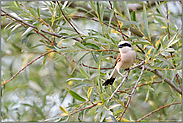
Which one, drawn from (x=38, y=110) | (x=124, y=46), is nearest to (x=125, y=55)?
(x=124, y=46)

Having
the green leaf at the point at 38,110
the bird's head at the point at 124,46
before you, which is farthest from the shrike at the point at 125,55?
the green leaf at the point at 38,110

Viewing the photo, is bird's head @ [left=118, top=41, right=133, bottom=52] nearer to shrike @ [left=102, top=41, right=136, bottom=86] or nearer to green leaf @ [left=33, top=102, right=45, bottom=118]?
shrike @ [left=102, top=41, right=136, bottom=86]

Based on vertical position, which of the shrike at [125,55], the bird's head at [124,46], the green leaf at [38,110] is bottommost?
the green leaf at [38,110]

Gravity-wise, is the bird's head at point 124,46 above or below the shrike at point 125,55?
above

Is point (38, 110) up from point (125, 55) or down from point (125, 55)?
down

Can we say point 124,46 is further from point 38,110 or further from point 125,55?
point 38,110

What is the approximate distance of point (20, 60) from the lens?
2150 millimetres

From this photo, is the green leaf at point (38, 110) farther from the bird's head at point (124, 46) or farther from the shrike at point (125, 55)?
the bird's head at point (124, 46)

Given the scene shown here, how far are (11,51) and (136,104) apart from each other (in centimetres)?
164

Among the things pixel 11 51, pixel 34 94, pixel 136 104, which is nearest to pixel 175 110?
pixel 136 104

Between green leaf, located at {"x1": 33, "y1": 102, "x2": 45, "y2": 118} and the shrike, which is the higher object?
the shrike

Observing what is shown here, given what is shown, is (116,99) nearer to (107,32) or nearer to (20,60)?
(107,32)

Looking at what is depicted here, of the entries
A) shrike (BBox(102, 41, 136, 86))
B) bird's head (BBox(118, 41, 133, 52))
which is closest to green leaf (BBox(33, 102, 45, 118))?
shrike (BBox(102, 41, 136, 86))

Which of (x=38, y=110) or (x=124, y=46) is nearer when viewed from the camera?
(x=124, y=46)
